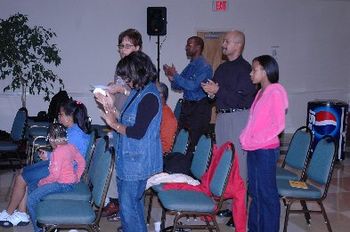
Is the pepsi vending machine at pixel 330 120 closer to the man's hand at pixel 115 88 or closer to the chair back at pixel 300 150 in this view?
the chair back at pixel 300 150

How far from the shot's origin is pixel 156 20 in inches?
324

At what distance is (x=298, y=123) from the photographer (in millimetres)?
9688

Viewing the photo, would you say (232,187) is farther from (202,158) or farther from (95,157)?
(95,157)

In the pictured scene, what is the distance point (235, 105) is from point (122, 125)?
4.67 feet

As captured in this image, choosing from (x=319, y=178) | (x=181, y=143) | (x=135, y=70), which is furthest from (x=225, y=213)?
(x=135, y=70)

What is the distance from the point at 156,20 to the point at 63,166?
5.27 metres

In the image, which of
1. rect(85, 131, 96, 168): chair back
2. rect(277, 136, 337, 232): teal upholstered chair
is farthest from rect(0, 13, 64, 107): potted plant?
rect(277, 136, 337, 232): teal upholstered chair

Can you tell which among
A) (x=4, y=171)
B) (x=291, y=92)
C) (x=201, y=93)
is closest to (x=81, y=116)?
(x=201, y=93)

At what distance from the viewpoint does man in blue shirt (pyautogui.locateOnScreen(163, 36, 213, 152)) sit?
471 centimetres

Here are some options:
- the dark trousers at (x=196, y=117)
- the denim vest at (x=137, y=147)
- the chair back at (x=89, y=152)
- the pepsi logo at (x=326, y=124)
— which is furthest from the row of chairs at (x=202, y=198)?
the pepsi logo at (x=326, y=124)

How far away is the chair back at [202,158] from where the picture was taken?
3586mm

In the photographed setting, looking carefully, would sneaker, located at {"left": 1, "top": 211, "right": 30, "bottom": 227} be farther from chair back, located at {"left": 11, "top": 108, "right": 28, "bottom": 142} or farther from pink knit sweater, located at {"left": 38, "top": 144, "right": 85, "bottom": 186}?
chair back, located at {"left": 11, "top": 108, "right": 28, "bottom": 142}

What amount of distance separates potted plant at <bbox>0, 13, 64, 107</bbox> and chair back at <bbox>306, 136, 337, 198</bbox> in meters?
5.00

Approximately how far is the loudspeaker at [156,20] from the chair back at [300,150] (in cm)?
450
